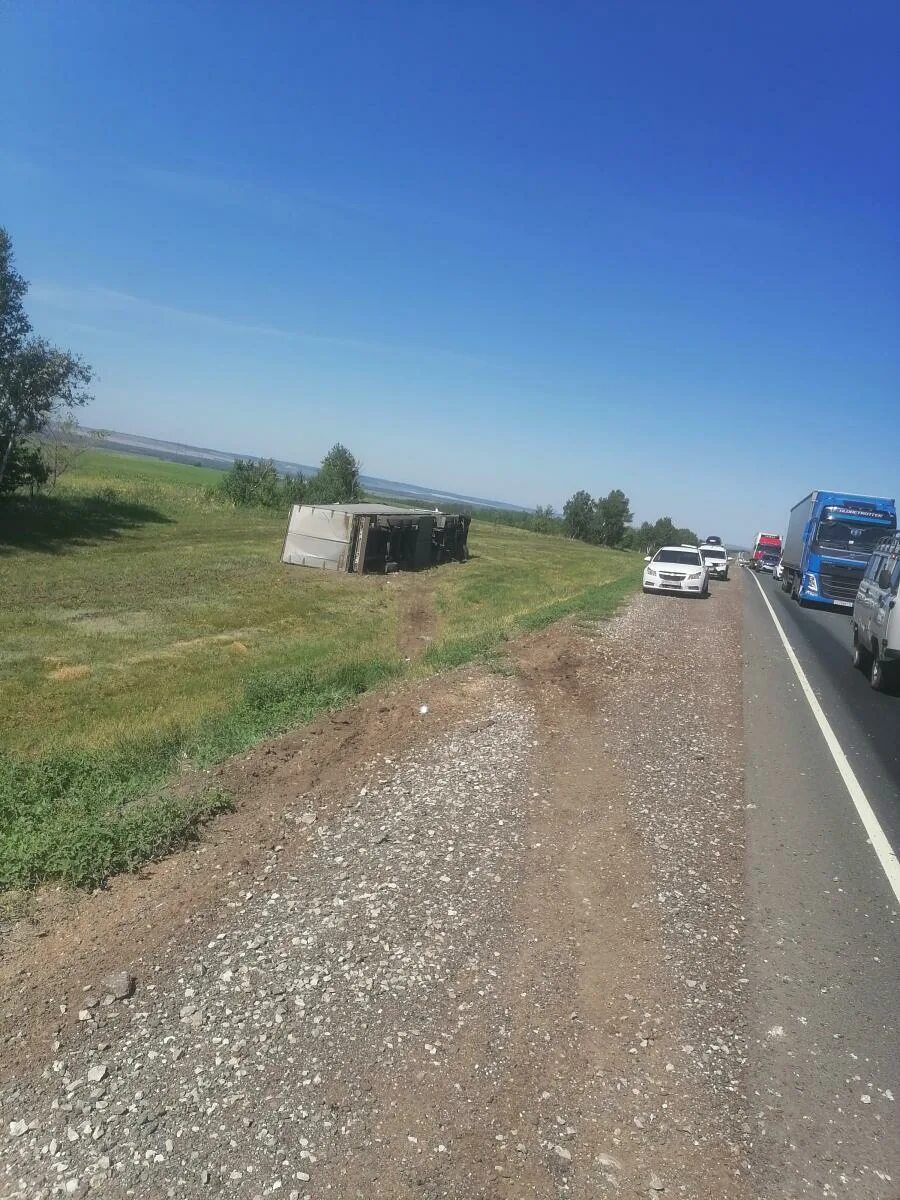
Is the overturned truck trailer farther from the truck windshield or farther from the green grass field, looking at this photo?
the truck windshield

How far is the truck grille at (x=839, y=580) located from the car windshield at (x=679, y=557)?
3.93 meters

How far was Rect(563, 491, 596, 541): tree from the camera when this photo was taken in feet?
355

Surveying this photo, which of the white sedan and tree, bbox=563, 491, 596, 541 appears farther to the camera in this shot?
tree, bbox=563, 491, 596, 541

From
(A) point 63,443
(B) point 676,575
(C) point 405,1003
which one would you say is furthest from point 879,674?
(A) point 63,443

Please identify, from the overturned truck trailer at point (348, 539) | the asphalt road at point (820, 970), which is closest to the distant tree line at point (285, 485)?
the overturned truck trailer at point (348, 539)

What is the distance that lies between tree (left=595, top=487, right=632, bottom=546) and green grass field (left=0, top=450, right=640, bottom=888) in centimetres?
6767

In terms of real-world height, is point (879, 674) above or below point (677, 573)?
below

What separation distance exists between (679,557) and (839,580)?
499cm

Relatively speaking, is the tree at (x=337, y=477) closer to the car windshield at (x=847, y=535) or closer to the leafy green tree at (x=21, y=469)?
the leafy green tree at (x=21, y=469)

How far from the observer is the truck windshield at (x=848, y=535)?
2558 centimetres

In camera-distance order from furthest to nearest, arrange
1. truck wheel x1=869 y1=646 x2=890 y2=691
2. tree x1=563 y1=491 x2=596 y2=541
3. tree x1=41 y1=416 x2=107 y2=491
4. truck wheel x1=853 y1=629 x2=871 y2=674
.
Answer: tree x1=563 y1=491 x2=596 y2=541, tree x1=41 y1=416 x2=107 y2=491, truck wheel x1=853 y1=629 x2=871 y2=674, truck wheel x1=869 y1=646 x2=890 y2=691

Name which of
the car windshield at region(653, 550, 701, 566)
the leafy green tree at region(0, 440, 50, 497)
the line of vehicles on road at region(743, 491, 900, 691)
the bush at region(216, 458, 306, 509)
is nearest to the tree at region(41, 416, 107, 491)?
the leafy green tree at region(0, 440, 50, 497)

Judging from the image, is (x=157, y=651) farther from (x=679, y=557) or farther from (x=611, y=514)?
(x=611, y=514)

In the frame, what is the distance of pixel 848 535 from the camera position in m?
25.8
